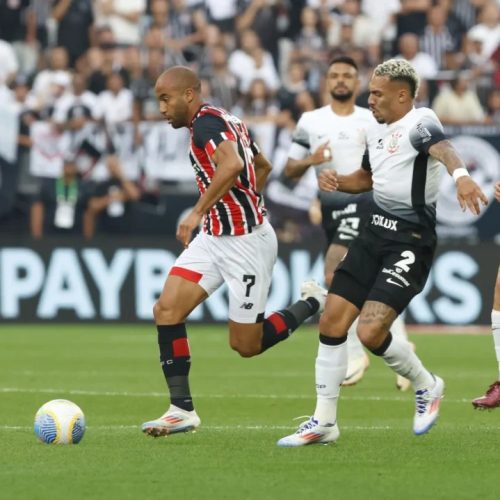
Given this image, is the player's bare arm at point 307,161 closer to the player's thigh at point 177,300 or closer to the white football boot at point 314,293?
the white football boot at point 314,293

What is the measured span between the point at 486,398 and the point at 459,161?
6.55ft

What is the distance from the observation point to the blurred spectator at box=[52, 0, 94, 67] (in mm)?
23359

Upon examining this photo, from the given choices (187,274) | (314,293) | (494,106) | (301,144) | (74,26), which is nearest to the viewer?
(187,274)

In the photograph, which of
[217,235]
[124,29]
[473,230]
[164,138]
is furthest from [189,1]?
[217,235]

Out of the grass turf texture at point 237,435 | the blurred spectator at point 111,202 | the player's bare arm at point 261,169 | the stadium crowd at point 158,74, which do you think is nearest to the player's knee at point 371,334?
the grass turf texture at point 237,435

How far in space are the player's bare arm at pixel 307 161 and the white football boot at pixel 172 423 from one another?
10.9 feet

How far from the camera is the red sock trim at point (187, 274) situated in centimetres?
929

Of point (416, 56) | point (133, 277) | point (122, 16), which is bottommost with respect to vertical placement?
point (133, 277)

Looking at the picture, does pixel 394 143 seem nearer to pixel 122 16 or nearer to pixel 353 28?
pixel 353 28

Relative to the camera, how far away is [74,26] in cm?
2344

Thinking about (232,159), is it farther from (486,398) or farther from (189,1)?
(189,1)

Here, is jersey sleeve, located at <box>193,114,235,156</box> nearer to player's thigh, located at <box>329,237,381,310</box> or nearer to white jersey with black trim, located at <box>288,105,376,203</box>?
player's thigh, located at <box>329,237,381,310</box>

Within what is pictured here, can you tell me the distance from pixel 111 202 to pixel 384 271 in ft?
40.4

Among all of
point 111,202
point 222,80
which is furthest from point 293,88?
point 111,202
